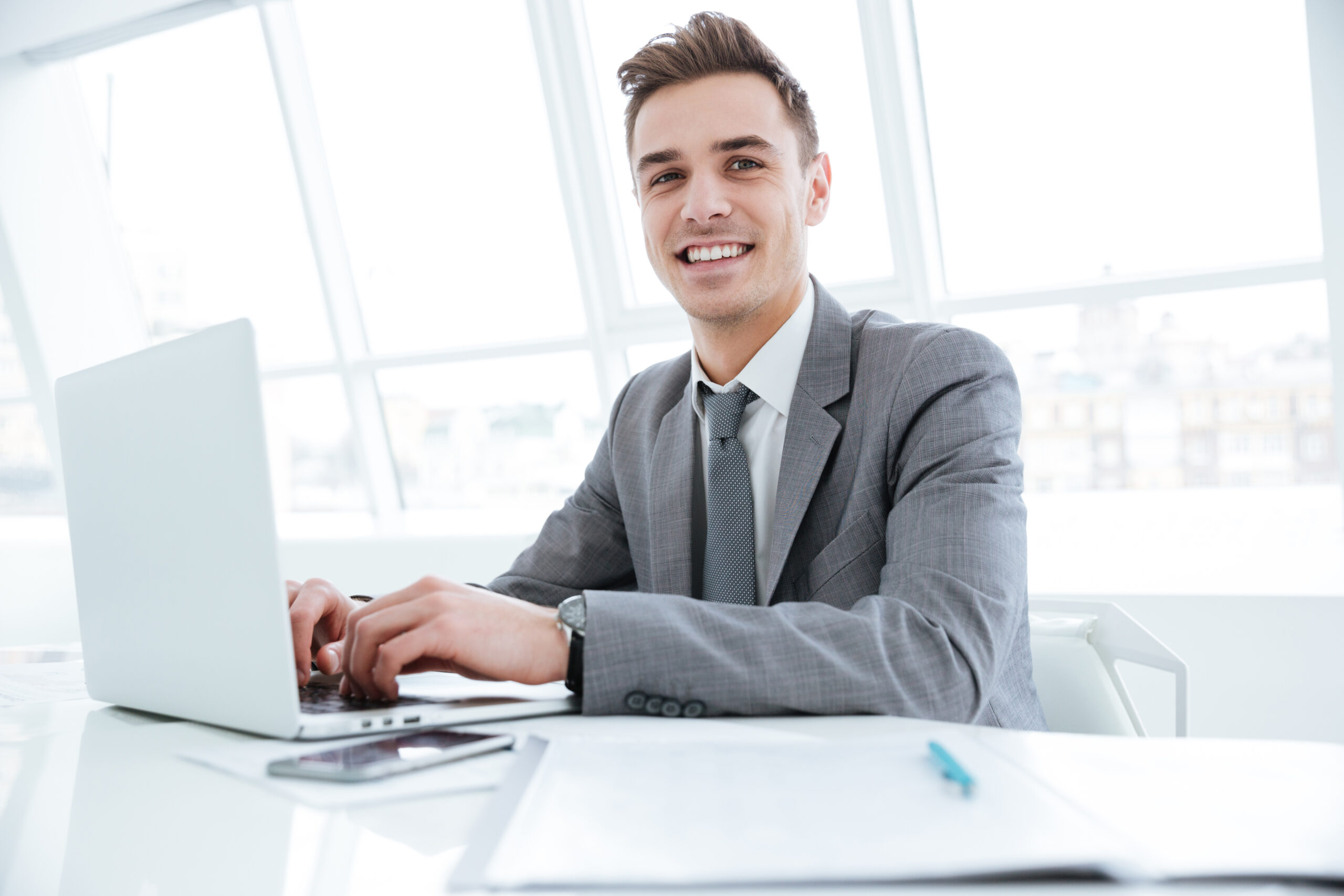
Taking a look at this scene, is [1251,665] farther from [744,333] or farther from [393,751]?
[393,751]

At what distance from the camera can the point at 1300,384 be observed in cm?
299

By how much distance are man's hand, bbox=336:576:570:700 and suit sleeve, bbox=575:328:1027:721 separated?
2.5 inches

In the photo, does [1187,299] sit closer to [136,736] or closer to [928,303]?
[928,303]

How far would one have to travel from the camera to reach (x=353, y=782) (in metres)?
0.73

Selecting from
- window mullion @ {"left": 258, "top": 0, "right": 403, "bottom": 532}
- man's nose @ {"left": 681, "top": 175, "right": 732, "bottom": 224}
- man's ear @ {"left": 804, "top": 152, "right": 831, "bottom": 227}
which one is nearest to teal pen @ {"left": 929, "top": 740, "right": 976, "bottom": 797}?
man's nose @ {"left": 681, "top": 175, "right": 732, "bottom": 224}

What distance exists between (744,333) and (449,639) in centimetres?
95

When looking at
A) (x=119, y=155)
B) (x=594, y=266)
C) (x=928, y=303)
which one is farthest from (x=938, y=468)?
(x=119, y=155)

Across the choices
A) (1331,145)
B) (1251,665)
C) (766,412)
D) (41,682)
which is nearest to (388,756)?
(41,682)

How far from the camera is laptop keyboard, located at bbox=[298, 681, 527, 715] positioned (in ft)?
3.19

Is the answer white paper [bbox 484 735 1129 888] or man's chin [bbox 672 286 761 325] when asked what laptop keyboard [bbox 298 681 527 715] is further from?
man's chin [bbox 672 286 761 325]

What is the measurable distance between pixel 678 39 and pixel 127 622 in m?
1.35

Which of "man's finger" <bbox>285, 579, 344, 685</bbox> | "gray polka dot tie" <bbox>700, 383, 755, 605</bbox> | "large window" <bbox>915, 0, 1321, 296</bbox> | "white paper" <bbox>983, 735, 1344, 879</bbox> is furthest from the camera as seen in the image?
"large window" <bbox>915, 0, 1321, 296</bbox>

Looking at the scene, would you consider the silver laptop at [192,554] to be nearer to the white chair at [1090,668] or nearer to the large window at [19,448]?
the white chair at [1090,668]

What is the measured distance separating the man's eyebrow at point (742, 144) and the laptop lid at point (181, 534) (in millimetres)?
1078
